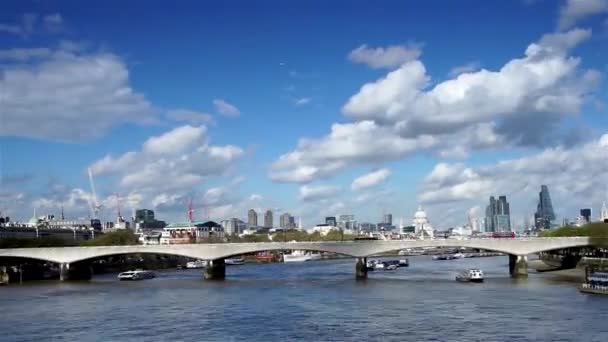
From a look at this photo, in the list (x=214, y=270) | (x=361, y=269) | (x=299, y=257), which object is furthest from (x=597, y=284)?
(x=299, y=257)

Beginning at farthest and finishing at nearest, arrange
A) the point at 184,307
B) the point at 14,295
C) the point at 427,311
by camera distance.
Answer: the point at 14,295 < the point at 184,307 < the point at 427,311

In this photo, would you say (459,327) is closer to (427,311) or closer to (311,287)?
(427,311)

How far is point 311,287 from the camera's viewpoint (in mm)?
64625

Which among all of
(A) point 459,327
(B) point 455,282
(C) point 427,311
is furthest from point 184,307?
(B) point 455,282

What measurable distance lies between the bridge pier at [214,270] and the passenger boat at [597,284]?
1621 inches

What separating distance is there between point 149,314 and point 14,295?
22.1 metres

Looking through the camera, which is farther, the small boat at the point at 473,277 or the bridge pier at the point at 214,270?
the bridge pier at the point at 214,270

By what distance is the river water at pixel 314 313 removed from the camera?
35.6 metres

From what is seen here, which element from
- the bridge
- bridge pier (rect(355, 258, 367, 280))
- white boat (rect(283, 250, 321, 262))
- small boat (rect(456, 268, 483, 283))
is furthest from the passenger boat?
white boat (rect(283, 250, 321, 262))

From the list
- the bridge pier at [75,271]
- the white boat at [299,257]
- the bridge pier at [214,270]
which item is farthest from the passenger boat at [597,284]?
the white boat at [299,257]

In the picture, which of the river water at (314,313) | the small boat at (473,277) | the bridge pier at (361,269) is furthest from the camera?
the bridge pier at (361,269)

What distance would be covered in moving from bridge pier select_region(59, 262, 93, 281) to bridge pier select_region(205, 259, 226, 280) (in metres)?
16.3

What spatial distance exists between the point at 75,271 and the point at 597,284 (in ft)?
195

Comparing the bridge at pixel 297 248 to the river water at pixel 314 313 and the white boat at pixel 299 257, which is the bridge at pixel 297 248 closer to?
the river water at pixel 314 313
